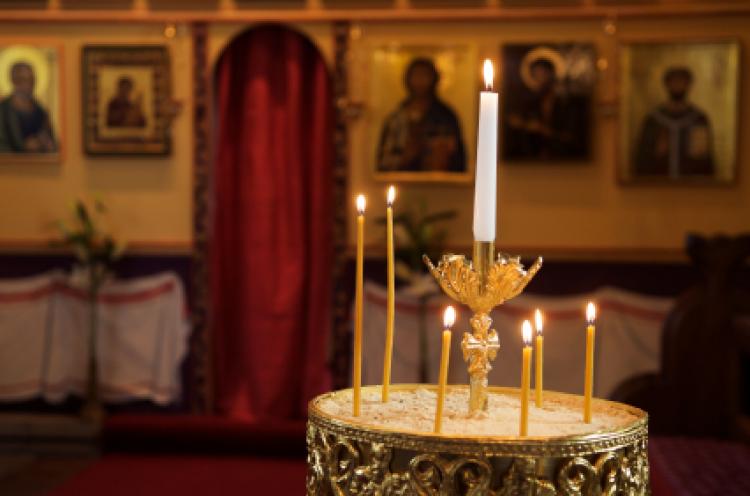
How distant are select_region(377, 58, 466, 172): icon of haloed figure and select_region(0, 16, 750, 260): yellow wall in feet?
0.49

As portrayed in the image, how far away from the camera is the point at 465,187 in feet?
20.5

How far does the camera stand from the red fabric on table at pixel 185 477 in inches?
188

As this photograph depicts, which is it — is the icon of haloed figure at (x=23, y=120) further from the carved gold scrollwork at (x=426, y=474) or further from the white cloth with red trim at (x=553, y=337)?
the carved gold scrollwork at (x=426, y=474)

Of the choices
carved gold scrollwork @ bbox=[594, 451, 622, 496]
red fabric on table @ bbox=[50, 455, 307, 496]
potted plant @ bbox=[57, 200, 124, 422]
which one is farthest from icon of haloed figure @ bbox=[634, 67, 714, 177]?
carved gold scrollwork @ bbox=[594, 451, 622, 496]

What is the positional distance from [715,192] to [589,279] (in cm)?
89

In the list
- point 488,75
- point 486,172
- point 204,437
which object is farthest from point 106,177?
point 486,172

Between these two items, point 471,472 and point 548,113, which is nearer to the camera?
point 471,472

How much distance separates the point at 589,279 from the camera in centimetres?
611

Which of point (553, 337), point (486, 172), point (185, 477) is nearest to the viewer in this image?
point (486, 172)

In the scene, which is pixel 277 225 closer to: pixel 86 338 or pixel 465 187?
pixel 465 187

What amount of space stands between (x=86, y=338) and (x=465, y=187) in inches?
97.6

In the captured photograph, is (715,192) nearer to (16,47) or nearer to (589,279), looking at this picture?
(589,279)

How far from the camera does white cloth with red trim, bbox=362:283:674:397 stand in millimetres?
5715

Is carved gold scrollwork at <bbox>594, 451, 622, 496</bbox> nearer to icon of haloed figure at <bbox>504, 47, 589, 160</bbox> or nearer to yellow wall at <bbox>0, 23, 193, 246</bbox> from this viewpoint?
icon of haloed figure at <bbox>504, 47, 589, 160</bbox>
